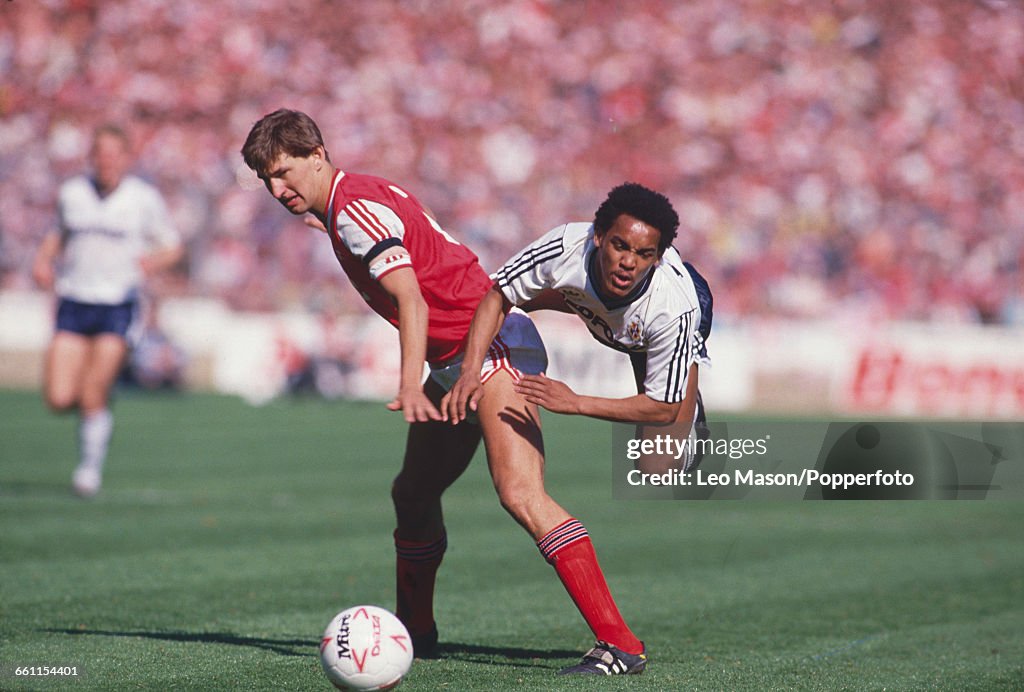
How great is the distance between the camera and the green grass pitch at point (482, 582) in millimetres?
5547

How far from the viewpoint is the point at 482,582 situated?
7.95 m

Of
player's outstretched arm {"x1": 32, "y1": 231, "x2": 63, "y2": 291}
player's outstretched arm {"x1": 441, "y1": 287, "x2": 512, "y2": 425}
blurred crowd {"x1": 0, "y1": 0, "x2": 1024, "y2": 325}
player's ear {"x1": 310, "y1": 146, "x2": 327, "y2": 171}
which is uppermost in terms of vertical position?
blurred crowd {"x1": 0, "y1": 0, "x2": 1024, "y2": 325}

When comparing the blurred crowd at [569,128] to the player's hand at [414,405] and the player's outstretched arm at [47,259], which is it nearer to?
the player's outstretched arm at [47,259]

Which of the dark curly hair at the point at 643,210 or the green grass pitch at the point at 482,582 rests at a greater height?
the dark curly hair at the point at 643,210

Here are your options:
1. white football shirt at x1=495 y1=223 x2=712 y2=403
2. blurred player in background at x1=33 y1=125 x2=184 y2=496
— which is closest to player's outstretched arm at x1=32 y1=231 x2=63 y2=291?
blurred player in background at x1=33 y1=125 x2=184 y2=496

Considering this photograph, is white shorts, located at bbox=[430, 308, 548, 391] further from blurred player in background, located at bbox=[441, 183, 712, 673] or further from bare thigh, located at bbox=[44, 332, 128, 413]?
bare thigh, located at bbox=[44, 332, 128, 413]

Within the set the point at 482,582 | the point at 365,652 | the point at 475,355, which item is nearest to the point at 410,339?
the point at 475,355

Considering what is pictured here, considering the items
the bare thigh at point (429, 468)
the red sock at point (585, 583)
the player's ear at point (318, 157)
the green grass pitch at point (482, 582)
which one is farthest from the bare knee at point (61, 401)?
the red sock at point (585, 583)

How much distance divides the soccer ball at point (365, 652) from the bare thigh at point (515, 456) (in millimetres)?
676

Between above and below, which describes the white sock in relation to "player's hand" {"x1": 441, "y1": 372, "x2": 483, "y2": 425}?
below

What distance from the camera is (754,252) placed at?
25.2 metres

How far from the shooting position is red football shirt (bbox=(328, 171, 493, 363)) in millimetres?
5098

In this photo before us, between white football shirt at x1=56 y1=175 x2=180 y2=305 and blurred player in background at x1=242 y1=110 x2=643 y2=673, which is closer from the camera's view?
blurred player in background at x1=242 y1=110 x2=643 y2=673

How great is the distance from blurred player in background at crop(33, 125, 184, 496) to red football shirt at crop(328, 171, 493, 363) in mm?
5846
